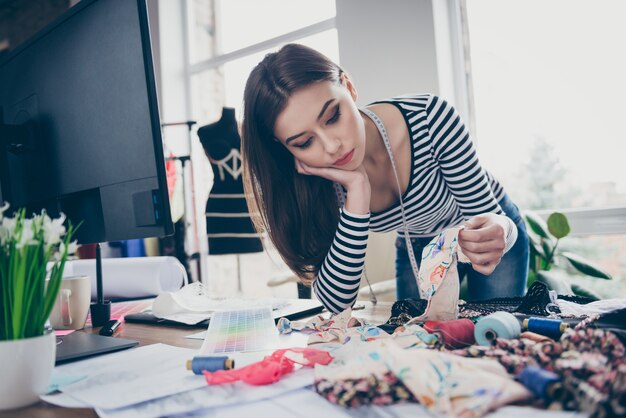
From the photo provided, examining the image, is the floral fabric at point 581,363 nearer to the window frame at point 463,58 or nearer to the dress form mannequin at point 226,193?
the window frame at point 463,58

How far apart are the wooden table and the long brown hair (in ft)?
0.70

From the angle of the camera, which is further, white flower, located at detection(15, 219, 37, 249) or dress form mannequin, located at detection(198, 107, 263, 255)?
dress form mannequin, located at detection(198, 107, 263, 255)

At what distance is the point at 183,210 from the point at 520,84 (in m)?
2.15

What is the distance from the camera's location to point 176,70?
13.9ft

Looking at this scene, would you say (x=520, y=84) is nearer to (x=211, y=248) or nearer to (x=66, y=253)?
(x=211, y=248)

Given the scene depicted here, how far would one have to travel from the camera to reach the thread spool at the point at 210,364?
0.58 metres

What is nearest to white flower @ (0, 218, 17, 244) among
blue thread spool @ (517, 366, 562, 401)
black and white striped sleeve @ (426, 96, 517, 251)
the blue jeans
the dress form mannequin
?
blue thread spool @ (517, 366, 562, 401)

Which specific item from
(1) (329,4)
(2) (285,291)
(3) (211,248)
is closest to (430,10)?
(1) (329,4)

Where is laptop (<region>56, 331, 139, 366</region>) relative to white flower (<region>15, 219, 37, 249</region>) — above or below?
below

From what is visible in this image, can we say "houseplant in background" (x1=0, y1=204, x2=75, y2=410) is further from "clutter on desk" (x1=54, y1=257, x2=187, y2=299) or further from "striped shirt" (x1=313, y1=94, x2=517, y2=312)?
"clutter on desk" (x1=54, y1=257, x2=187, y2=299)

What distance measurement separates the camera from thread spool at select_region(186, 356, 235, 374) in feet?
1.89

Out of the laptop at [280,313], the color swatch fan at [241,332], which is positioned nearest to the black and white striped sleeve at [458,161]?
the laptop at [280,313]

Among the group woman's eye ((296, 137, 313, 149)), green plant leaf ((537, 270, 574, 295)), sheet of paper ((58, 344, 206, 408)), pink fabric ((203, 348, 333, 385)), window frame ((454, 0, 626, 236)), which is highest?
Answer: window frame ((454, 0, 626, 236))

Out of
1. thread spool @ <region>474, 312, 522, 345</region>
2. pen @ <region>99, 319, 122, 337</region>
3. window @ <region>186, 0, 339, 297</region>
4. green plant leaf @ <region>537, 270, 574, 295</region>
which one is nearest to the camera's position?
thread spool @ <region>474, 312, 522, 345</region>
